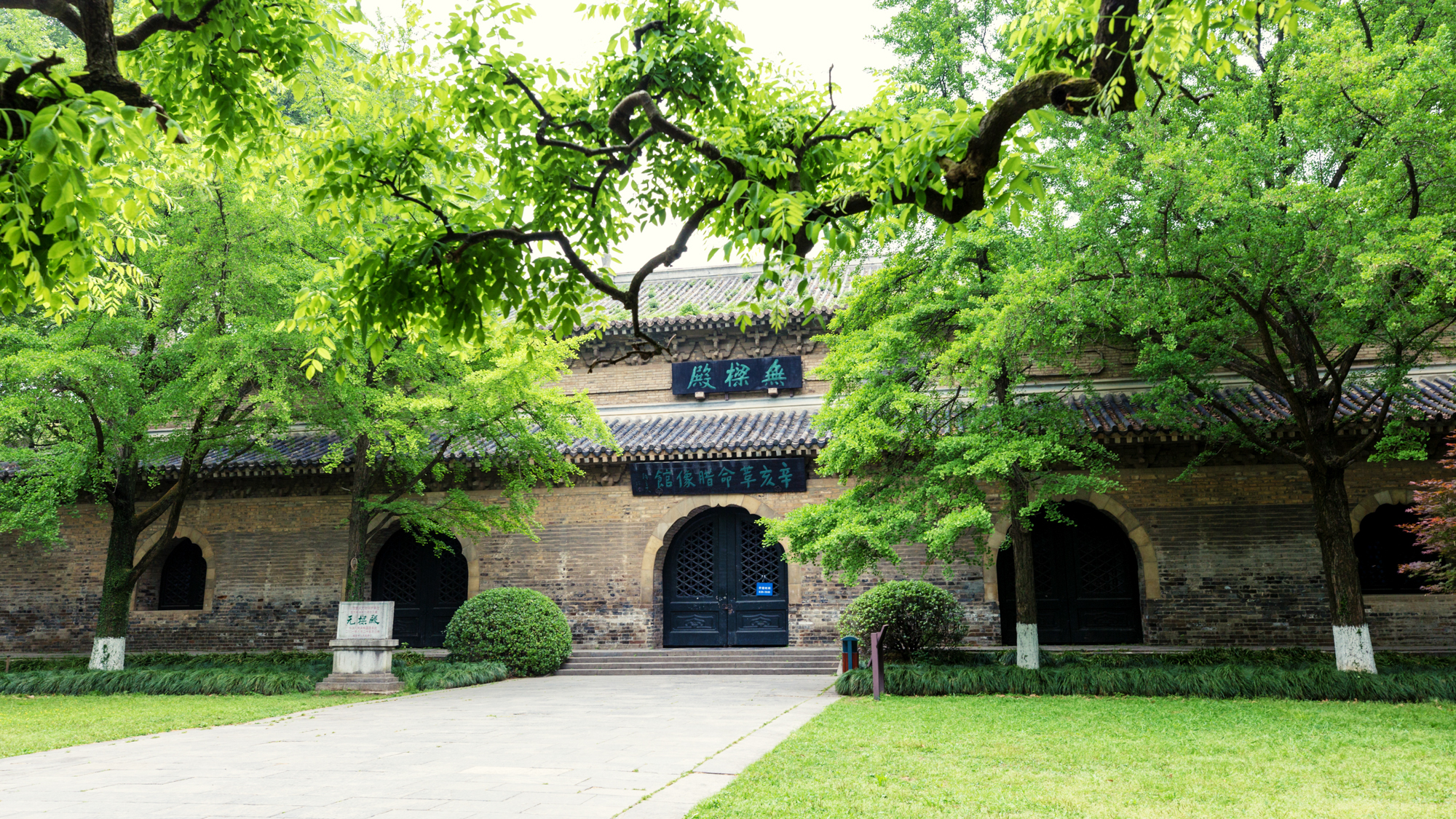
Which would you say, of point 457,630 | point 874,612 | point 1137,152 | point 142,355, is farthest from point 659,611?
point 1137,152

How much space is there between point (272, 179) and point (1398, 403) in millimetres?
14042

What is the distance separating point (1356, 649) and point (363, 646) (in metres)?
12.7

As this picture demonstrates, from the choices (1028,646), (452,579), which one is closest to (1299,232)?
(1028,646)

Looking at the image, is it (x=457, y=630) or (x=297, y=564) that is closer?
(x=457, y=630)

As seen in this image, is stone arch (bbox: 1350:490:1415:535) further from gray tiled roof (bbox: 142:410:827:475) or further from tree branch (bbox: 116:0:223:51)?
tree branch (bbox: 116:0:223:51)

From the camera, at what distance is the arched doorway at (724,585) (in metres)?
15.8

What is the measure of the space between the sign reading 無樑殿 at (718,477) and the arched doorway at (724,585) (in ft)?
2.55

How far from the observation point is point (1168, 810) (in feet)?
15.5

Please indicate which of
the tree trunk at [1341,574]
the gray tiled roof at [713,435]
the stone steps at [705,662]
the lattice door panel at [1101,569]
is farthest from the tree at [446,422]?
the tree trunk at [1341,574]

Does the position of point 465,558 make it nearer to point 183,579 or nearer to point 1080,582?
point 183,579

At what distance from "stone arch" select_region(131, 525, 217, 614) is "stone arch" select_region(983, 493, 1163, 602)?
14297mm

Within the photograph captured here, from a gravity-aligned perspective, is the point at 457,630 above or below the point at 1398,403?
below

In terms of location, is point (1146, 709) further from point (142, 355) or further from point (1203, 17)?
point (142, 355)

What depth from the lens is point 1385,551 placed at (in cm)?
1351
